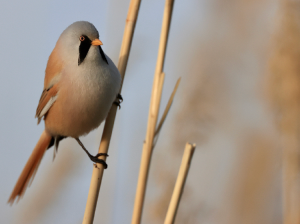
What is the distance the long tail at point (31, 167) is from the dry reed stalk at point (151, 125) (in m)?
0.98

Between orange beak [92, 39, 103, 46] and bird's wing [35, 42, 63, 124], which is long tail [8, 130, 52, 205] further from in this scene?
orange beak [92, 39, 103, 46]

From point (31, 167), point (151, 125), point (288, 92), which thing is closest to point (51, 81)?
point (31, 167)

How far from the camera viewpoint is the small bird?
1546 mm

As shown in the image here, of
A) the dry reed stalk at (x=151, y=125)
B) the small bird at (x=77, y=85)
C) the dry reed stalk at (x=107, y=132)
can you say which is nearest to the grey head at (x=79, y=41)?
the small bird at (x=77, y=85)

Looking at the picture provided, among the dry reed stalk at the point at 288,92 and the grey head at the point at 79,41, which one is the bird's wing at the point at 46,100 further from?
the dry reed stalk at the point at 288,92

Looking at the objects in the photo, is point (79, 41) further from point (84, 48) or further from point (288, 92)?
point (288, 92)

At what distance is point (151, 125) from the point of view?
3.47ft

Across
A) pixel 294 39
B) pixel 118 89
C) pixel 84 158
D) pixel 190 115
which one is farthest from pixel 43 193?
pixel 294 39

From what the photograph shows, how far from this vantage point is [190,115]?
1.85 m

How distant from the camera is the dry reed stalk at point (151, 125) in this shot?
1.04 meters

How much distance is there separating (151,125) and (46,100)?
964 millimetres

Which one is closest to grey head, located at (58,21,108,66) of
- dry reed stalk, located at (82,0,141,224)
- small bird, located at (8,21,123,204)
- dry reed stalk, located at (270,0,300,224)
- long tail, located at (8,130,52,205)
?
small bird, located at (8,21,123,204)

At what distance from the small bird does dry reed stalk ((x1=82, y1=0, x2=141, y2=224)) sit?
0.08 m

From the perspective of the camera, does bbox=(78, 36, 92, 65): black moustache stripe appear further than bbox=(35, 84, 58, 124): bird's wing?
No
